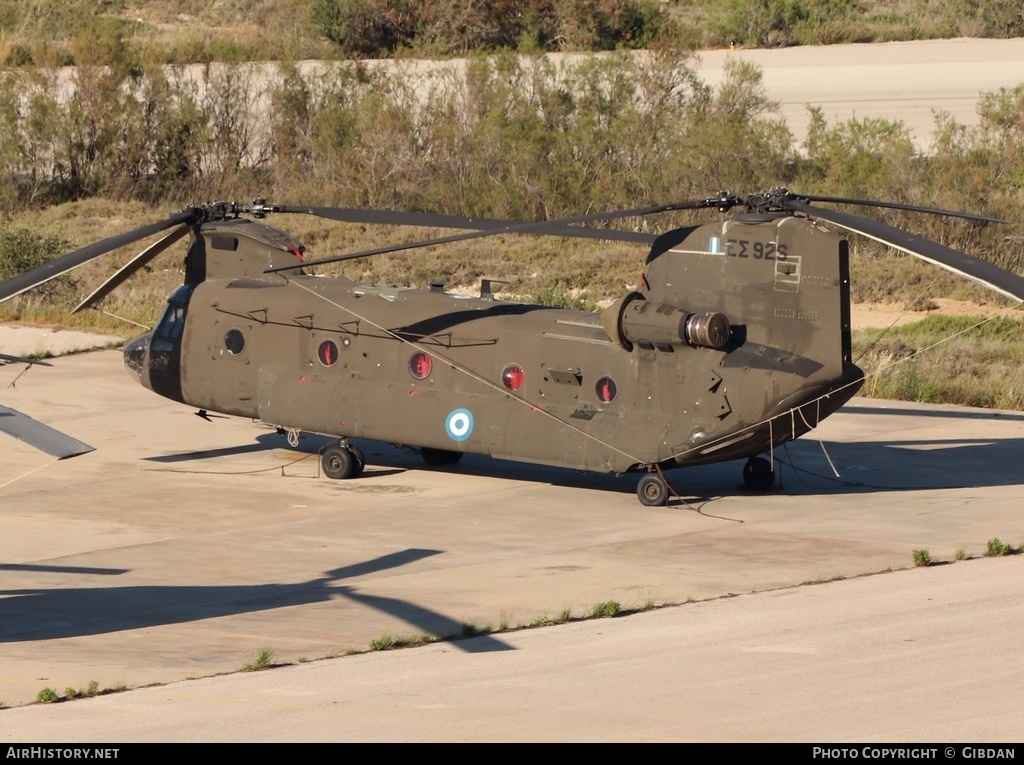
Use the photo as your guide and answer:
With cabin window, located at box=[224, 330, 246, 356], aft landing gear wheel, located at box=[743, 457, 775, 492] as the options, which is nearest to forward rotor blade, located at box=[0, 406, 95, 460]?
cabin window, located at box=[224, 330, 246, 356]

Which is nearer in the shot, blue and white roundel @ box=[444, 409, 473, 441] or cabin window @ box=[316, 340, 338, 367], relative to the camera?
blue and white roundel @ box=[444, 409, 473, 441]

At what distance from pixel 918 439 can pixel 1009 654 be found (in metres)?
10.0

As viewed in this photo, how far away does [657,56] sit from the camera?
139ft

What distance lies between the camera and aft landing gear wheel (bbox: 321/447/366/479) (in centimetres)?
1922

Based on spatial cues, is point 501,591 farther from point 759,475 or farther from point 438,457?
point 438,457

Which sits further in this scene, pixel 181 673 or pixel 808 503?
pixel 808 503

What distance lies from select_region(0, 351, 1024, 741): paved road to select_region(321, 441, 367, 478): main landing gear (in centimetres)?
22

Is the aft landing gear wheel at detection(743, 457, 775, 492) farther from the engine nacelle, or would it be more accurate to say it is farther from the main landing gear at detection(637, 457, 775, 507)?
the engine nacelle

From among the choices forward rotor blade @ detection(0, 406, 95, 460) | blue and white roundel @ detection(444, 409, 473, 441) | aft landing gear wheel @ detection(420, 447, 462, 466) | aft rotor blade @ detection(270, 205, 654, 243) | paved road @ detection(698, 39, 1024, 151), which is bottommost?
aft landing gear wheel @ detection(420, 447, 462, 466)

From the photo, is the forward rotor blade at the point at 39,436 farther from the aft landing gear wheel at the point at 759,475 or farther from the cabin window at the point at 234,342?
the aft landing gear wheel at the point at 759,475

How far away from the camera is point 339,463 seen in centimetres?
1923

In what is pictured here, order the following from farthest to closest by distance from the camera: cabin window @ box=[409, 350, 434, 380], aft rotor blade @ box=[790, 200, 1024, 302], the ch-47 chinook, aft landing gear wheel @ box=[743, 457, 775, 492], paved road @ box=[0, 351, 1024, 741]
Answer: cabin window @ box=[409, 350, 434, 380], aft landing gear wheel @ box=[743, 457, 775, 492], the ch-47 chinook, aft rotor blade @ box=[790, 200, 1024, 302], paved road @ box=[0, 351, 1024, 741]
